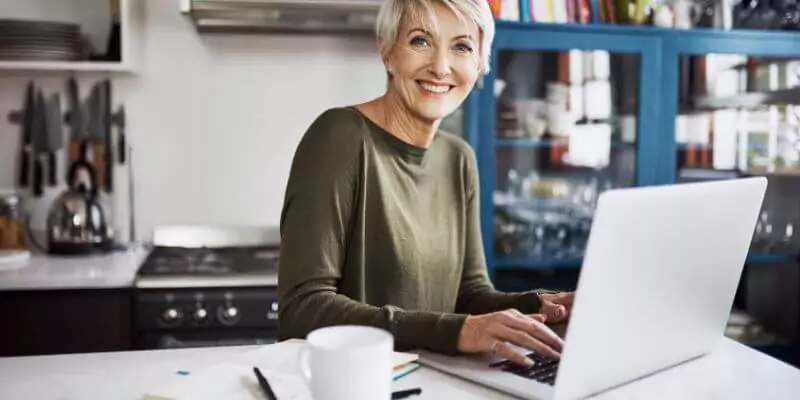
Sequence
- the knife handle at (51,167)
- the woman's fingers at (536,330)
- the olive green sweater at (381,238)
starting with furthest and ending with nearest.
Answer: the knife handle at (51,167) < the olive green sweater at (381,238) < the woman's fingers at (536,330)

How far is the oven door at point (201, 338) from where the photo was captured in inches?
89.0

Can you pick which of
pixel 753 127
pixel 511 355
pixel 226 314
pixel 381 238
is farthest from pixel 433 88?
pixel 753 127

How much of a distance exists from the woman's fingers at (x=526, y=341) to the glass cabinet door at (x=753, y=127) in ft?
6.76

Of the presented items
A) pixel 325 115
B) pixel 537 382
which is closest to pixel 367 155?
pixel 325 115

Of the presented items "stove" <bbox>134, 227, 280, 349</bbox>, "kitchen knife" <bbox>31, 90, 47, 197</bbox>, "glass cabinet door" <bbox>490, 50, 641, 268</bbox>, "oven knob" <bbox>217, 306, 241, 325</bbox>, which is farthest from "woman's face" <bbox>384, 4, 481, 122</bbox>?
"kitchen knife" <bbox>31, 90, 47, 197</bbox>

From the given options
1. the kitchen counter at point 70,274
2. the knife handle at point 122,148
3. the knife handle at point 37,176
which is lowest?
the kitchen counter at point 70,274

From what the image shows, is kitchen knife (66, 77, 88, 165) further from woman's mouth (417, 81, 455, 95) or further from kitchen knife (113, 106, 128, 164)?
woman's mouth (417, 81, 455, 95)

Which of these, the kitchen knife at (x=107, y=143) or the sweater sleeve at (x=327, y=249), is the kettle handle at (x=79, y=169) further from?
the sweater sleeve at (x=327, y=249)

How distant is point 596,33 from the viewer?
2.72 metres

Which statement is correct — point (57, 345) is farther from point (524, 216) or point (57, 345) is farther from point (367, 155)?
point (524, 216)

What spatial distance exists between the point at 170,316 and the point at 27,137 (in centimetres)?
92

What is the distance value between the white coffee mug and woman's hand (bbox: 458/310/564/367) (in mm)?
269

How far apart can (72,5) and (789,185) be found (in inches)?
104

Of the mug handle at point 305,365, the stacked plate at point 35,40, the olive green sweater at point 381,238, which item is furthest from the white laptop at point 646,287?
the stacked plate at point 35,40
